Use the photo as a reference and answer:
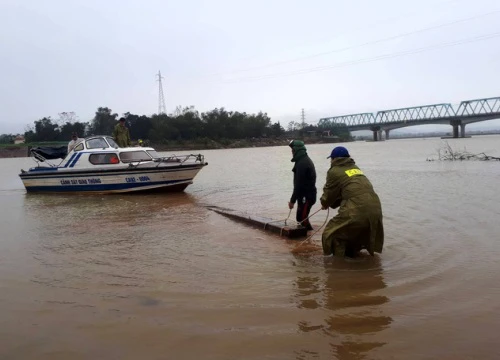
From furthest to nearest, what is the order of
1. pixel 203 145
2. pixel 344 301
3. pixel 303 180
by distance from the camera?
pixel 203 145 < pixel 303 180 < pixel 344 301

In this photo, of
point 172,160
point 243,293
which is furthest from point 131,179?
point 243,293

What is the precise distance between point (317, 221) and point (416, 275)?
4.21 metres

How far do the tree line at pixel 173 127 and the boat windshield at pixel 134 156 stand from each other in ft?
238

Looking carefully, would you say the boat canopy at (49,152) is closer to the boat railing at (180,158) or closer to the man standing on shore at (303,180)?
the boat railing at (180,158)

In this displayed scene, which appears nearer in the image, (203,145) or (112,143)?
(112,143)

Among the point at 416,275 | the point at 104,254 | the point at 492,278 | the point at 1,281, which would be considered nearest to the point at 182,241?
the point at 104,254

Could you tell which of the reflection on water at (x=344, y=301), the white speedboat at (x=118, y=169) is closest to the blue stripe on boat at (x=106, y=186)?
the white speedboat at (x=118, y=169)

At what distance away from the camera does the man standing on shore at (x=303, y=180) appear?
786 cm

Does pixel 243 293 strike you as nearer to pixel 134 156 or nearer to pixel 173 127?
pixel 134 156

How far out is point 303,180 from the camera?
7902 mm

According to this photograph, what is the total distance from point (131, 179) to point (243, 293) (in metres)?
11.9

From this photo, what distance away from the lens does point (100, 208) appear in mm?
13336

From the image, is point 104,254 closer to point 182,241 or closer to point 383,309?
point 182,241

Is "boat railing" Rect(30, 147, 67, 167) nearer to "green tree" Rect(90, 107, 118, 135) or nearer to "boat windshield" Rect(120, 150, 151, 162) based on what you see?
"boat windshield" Rect(120, 150, 151, 162)
